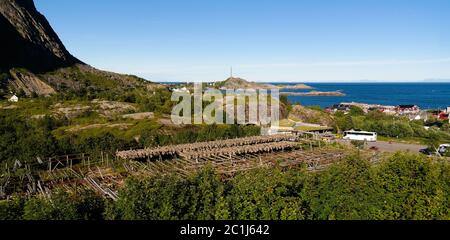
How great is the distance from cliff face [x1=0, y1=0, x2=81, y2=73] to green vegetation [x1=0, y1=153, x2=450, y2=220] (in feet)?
260

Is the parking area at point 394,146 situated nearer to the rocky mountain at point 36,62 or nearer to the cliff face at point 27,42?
the rocky mountain at point 36,62

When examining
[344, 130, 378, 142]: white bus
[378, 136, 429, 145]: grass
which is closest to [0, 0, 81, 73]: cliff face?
[344, 130, 378, 142]: white bus

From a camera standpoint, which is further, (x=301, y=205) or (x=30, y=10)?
(x=30, y=10)

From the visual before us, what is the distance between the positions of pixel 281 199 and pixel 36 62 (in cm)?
9245

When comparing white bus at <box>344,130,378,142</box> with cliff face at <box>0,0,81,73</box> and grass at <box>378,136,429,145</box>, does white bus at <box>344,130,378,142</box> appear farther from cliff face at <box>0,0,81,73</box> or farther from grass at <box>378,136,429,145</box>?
cliff face at <box>0,0,81,73</box>

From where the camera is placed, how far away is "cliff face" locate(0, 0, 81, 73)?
84894 mm

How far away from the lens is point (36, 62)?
89.9m

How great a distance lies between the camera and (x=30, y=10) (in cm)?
10456

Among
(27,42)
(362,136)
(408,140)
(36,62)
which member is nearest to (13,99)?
(36,62)

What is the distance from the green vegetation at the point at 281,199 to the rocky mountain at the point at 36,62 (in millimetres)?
66655

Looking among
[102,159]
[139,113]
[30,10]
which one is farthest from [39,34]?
[102,159]

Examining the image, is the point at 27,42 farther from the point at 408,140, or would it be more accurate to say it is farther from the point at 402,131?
the point at 408,140

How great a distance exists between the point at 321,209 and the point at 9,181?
663 inches
